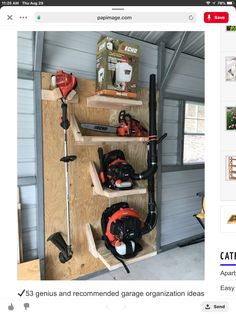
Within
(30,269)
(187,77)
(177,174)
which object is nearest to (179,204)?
(177,174)

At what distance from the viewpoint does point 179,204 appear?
217 centimetres

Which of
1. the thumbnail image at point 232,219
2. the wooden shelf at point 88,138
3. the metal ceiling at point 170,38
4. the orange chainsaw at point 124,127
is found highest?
the metal ceiling at point 170,38

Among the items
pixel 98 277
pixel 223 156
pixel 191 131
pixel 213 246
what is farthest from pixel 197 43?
pixel 98 277

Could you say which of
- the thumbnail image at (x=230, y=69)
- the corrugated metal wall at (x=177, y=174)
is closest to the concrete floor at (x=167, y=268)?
the corrugated metal wall at (x=177, y=174)

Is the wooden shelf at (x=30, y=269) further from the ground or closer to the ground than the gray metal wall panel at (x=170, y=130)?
closer to the ground

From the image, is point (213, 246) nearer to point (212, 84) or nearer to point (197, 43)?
point (212, 84)

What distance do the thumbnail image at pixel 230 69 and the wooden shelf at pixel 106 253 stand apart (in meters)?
1.23

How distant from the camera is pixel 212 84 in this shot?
50 cm

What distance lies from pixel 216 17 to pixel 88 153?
1.17 m

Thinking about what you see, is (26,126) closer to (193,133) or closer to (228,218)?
(228,218)

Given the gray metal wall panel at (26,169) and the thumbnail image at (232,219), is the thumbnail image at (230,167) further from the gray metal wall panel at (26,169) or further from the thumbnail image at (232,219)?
the gray metal wall panel at (26,169)

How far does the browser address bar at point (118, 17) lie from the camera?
486 mm

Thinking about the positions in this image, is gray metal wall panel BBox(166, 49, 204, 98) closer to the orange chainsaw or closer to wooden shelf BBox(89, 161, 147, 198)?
the orange chainsaw

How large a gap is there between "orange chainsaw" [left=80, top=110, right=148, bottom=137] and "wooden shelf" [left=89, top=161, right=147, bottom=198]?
281 millimetres
